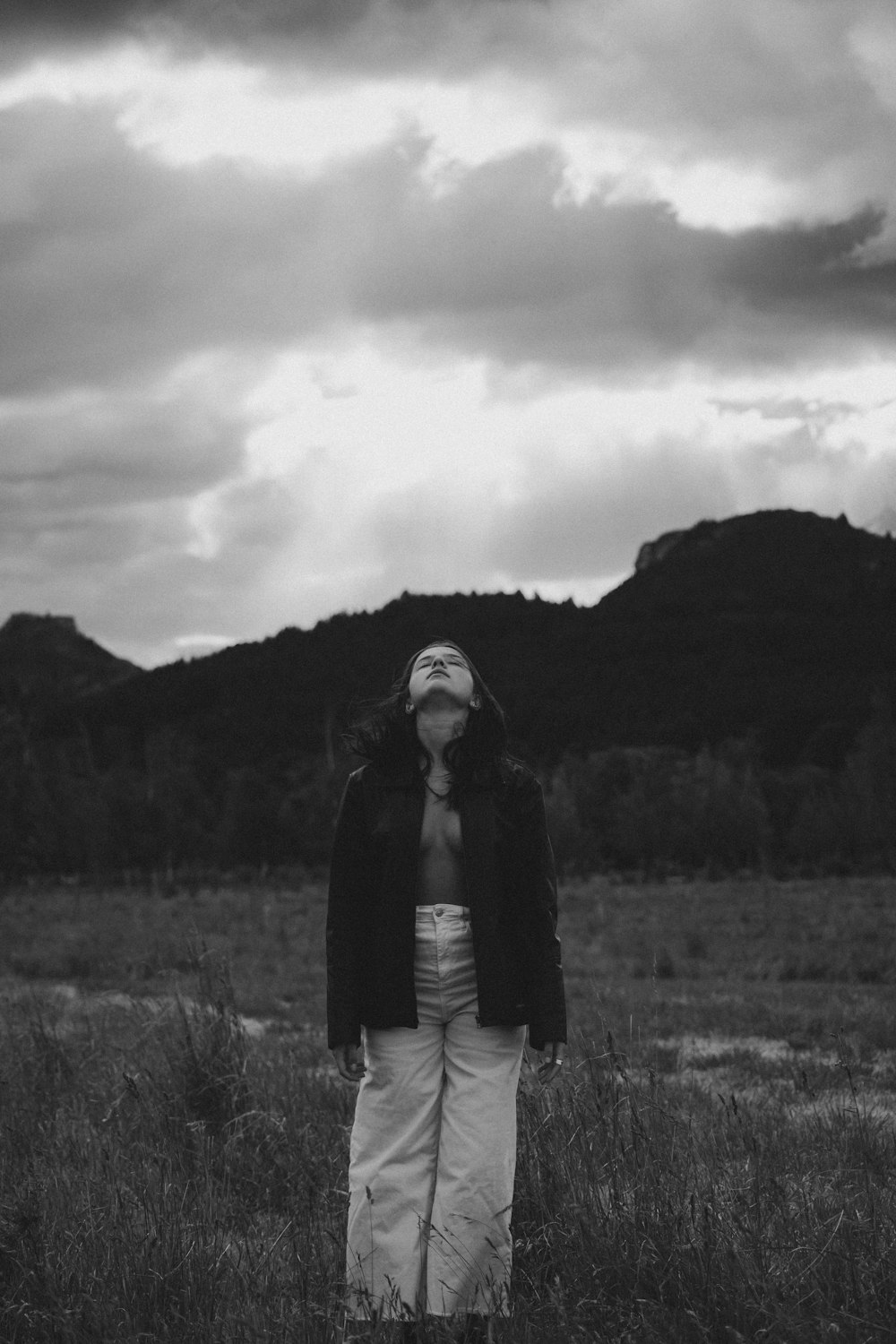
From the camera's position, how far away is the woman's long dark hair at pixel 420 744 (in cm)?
367

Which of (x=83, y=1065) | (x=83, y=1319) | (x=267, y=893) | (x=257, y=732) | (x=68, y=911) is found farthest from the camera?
(x=257, y=732)

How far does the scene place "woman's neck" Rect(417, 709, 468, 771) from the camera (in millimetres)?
3709

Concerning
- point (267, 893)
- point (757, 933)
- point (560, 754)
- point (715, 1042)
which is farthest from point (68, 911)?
point (560, 754)

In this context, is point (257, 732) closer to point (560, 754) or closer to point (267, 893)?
point (560, 754)

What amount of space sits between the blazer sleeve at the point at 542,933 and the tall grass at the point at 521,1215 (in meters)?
0.53

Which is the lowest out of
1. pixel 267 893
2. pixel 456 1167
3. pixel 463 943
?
pixel 267 893

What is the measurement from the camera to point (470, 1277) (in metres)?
3.25

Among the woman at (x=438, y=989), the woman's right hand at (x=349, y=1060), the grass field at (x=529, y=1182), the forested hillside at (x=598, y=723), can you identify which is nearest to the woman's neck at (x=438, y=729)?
the woman at (x=438, y=989)

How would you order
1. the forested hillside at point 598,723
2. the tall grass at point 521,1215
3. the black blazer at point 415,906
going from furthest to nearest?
the forested hillside at point 598,723 → the black blazer at point 415,906 → the tall grass at point 521,1215

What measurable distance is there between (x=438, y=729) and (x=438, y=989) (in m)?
0.75

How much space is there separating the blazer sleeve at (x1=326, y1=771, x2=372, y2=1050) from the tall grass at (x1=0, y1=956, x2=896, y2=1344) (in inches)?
27.8

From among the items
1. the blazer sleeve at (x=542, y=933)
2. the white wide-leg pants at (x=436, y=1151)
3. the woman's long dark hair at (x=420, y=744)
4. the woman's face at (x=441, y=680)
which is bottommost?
the white wide-leg pants at (x=436, y=1151)

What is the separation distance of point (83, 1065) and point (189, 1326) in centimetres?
374

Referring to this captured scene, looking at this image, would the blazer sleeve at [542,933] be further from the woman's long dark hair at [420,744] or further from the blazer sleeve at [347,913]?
the blazer sleeve at [347,913]
